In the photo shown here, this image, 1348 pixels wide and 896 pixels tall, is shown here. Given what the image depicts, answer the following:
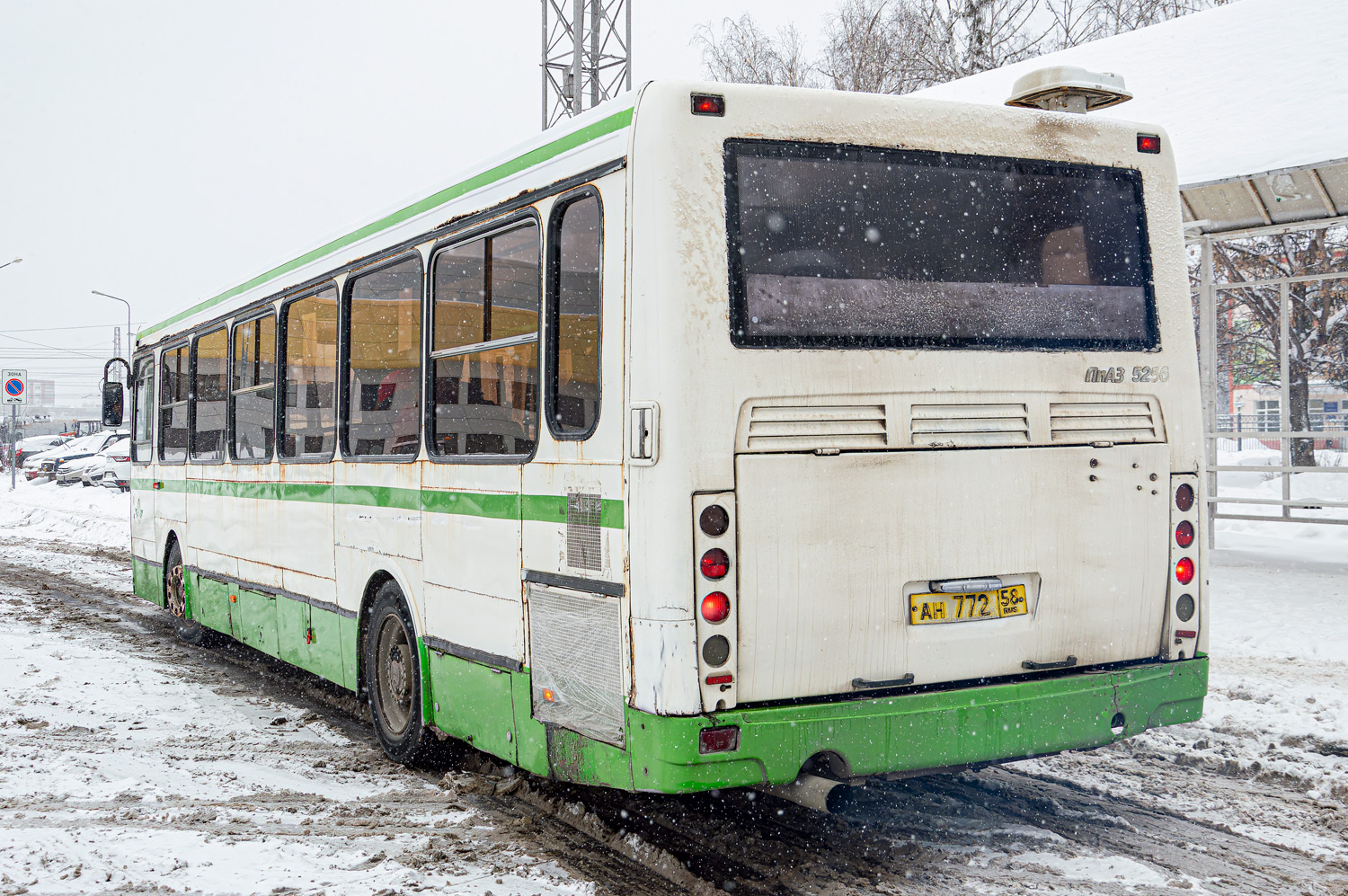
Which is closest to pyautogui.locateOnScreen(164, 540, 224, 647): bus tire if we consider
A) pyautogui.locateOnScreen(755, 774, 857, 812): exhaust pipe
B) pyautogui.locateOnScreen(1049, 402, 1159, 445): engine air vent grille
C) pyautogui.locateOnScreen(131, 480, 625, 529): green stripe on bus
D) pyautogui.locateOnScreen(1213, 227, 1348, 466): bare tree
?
pyautogui.locateOnScreen(131, 480, 625, 529): green stripe on bus

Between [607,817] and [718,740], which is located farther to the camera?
[607,817]

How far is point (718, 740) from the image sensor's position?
423 cm

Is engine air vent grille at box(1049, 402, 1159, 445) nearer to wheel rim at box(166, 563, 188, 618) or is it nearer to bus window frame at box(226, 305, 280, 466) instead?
bus window frame at box(226, 305, 280, 466)

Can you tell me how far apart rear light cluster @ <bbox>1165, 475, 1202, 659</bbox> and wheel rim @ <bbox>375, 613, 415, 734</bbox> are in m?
3.69

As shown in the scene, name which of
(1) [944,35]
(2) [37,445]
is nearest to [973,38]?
(1) [944,35]

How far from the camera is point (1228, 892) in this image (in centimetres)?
431

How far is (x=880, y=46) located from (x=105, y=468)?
27.2 meters

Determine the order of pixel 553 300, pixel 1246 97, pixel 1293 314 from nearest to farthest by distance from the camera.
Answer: pixel 553 300 → pixel 1246 97 → pixel 1293 314

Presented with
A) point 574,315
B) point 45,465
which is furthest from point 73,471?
point 574,315

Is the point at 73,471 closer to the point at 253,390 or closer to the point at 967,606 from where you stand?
the point at 253,390

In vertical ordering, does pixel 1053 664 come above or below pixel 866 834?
above

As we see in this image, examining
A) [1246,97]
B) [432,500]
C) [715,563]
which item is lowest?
[715,563]

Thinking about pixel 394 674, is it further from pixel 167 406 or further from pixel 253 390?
pixel 167 406

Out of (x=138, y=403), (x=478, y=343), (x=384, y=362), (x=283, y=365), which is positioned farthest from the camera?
(x=138, y=403)
